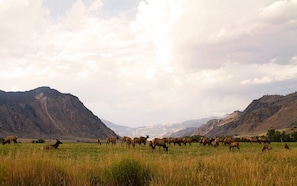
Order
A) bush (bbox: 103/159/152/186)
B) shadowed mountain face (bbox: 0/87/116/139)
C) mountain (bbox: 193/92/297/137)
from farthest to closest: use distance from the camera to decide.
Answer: mountain (bbox: 193/92/297/137), shadowed mountain face (bbox: 0/87/116/139), bush (bbox: 103/159/152/186)

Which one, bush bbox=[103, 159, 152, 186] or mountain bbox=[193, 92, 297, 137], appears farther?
mountain bbox=[193, 92, 297, 137]

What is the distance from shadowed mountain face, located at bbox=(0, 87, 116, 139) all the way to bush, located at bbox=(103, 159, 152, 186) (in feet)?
367

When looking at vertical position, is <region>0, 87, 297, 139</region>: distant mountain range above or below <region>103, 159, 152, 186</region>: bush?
above

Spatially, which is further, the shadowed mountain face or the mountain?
the mountain

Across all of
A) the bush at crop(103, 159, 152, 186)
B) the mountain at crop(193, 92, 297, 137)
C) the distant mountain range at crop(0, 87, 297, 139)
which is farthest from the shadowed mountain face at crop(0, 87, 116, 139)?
the bush at crop(103, 159, 152, 186)

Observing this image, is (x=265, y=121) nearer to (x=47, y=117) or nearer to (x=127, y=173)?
(x=47, y=117)

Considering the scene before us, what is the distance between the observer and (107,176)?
1060 centimetres

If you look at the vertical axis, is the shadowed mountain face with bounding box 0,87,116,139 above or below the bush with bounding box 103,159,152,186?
above

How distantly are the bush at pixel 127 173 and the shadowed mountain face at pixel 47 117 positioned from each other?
11191cm

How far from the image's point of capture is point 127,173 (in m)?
10.6

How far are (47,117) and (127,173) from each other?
13698cm

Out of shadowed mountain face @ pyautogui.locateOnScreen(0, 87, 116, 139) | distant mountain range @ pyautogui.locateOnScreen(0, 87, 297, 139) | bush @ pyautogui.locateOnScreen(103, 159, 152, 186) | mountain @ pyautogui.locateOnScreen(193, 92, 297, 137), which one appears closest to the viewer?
bush @ pyautogui.locateOnScreen(103, 159, 152, 186)

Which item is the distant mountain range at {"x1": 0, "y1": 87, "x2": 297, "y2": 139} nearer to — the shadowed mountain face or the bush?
the shadowed mountain face

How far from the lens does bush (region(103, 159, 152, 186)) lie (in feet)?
34.3
